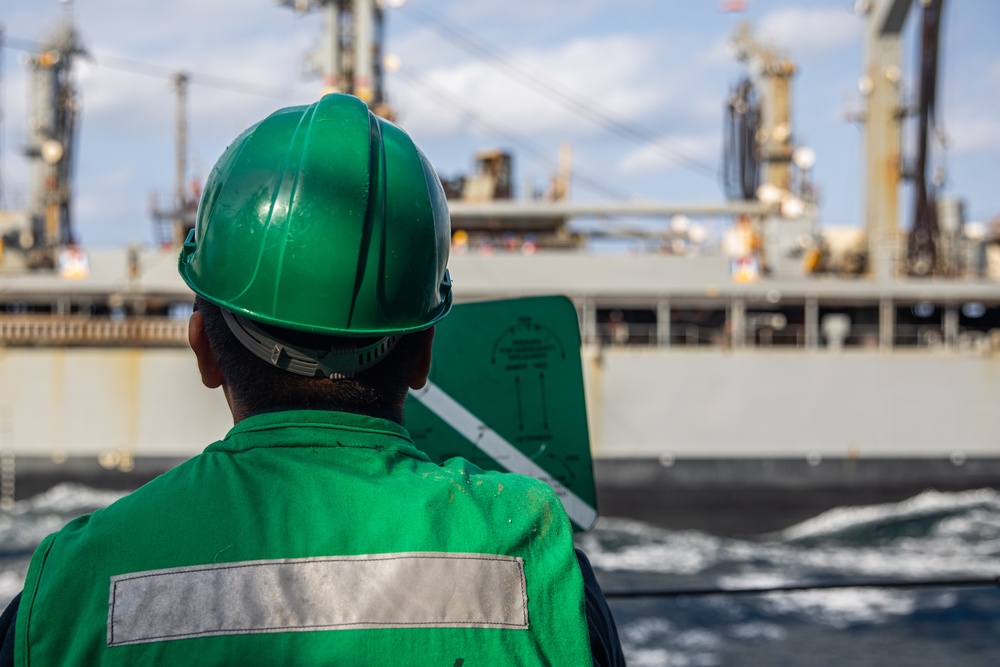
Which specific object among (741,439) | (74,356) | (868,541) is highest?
(74,356)

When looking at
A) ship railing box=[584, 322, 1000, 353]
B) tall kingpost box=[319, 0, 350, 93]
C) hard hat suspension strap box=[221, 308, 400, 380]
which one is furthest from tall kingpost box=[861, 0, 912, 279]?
hard hat suspension strap box=[221, 308, 400, 380]

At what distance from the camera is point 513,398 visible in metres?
1.87

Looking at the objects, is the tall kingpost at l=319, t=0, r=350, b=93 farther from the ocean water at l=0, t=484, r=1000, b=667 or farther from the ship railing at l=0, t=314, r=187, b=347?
the ocean water at l=0, t=484, r=1000, b=667

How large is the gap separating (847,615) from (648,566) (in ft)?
8.49

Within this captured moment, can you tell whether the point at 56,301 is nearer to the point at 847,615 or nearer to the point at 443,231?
the point at 847,615

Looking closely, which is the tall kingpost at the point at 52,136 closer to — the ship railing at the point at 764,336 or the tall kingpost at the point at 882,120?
the ship railing at the point at 764,336

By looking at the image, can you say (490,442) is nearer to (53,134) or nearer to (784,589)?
(784,589)

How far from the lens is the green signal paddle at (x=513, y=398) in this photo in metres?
1.82

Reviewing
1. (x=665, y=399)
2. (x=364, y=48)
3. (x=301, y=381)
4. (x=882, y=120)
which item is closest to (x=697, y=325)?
(x=665, y=399)

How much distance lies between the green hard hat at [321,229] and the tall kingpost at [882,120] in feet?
61.1

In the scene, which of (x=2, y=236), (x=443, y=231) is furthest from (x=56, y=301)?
(x=443, y=231)

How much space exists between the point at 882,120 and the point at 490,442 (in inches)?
750

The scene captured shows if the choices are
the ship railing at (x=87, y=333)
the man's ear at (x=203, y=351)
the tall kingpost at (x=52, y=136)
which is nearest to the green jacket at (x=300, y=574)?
the man's ear at (x=203, y=351)

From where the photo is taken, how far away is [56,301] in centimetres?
1653
